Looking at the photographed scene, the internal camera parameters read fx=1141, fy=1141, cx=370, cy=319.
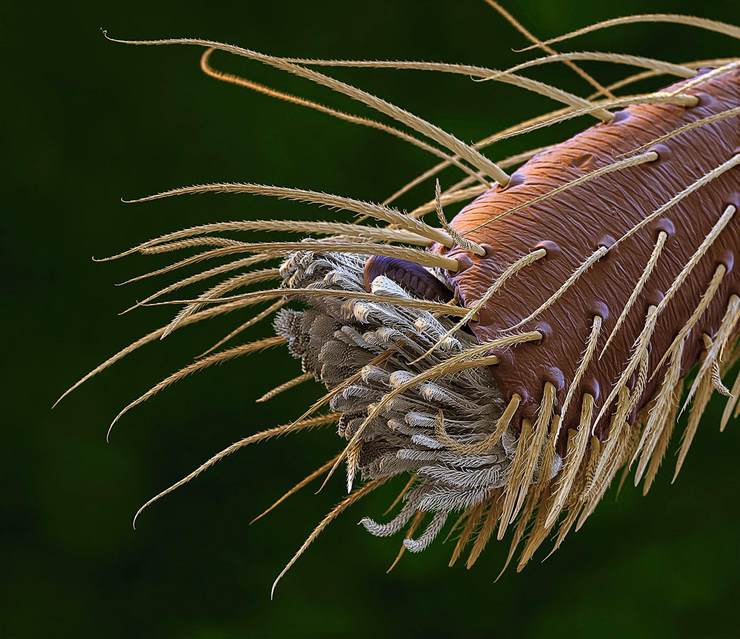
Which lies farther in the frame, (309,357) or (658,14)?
(658,14)

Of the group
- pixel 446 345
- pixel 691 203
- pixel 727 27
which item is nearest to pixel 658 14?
pixel 727 27

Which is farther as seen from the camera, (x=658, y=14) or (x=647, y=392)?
(x=658, y=14)

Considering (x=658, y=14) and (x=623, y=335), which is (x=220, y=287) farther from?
(x=658, y=14)

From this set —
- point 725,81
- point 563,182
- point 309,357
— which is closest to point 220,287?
point 309,357

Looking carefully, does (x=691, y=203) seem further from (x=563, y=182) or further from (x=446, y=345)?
(x=446, y=345)

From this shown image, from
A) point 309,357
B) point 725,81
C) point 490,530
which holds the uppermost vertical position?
point 725,81

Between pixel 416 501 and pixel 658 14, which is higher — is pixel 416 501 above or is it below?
below
